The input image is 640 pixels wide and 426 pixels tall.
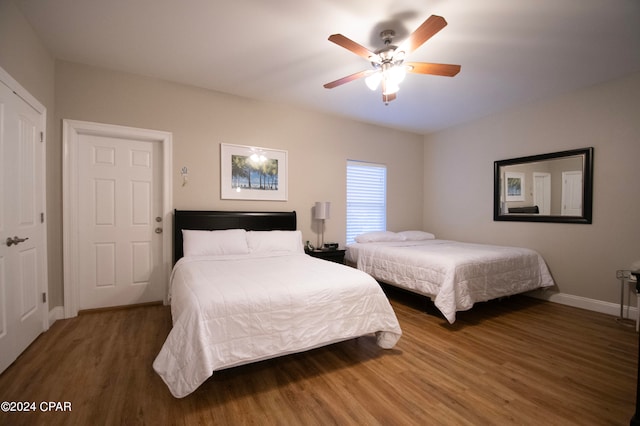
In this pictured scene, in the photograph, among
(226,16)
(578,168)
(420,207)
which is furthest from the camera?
(420,207)

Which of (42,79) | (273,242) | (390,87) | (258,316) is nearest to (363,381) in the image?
(258,316)

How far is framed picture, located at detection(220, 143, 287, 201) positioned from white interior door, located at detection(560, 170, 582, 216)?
389 cm

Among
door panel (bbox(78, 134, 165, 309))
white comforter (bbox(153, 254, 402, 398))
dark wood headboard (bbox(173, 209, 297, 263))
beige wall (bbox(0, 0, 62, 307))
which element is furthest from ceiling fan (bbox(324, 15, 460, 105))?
door panel (bbox(78, 134, 165, 309))

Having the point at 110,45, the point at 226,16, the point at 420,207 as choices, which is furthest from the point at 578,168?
the point at 110,45

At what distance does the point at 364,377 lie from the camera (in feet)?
6.54

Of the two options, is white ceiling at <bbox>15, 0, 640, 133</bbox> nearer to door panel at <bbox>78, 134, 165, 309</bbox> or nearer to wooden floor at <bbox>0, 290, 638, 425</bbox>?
door panel at <bbox>78, 134, 165, 309</bbox>

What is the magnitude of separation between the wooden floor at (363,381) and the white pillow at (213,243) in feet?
2.75

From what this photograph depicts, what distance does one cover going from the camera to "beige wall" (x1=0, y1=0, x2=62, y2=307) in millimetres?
2059

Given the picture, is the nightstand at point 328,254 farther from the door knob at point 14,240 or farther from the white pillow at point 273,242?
the door knob at point 14,240

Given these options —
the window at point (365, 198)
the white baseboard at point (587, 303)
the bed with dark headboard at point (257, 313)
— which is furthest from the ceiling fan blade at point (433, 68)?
the white baseboard at point (587, 303)

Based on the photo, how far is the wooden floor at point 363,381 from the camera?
5.28 ft

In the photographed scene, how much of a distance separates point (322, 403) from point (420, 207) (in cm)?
471

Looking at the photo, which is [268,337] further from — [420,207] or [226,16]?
[420,207]

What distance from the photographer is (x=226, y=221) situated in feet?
12.0
